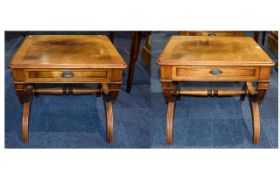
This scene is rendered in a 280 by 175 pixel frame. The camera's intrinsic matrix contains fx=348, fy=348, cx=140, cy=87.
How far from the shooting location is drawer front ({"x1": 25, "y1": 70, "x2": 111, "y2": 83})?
1.37 m

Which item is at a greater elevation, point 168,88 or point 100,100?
point 168,88

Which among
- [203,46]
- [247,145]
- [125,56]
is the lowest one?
[247,145]

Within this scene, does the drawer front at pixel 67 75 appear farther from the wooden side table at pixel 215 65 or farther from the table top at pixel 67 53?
the wooden side table at pixel 215 65

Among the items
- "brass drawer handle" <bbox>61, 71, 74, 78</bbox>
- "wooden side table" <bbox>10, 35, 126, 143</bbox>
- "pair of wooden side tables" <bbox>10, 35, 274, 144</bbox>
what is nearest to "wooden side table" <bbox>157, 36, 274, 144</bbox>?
"pair of wooden side tables" <bbox>10, 35, 274, 144</bbox>

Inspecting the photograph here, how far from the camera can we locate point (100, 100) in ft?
6.36

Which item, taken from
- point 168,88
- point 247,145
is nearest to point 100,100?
point 168,88

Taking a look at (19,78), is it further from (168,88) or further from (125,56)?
(125,56)

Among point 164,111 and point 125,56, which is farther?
point 125,56

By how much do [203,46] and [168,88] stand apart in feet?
0.95

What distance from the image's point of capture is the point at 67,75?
137 centimetres

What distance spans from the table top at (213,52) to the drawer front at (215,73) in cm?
2

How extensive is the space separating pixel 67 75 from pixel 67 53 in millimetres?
150

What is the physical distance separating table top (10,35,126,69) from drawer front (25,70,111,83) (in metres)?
0.03

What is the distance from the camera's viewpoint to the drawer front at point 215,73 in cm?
138
